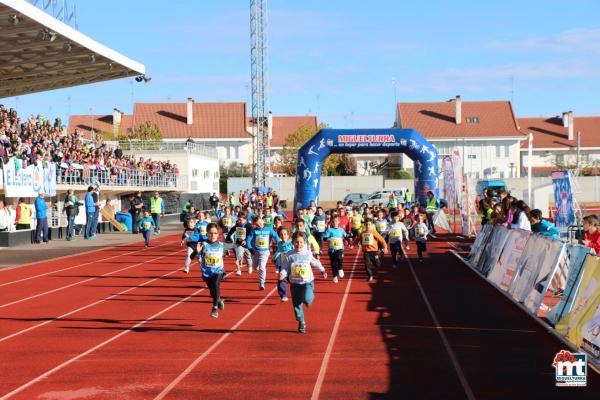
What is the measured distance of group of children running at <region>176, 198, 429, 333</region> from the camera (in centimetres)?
1291

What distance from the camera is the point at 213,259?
13.9 m

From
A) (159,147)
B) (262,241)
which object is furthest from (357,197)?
(262,241)

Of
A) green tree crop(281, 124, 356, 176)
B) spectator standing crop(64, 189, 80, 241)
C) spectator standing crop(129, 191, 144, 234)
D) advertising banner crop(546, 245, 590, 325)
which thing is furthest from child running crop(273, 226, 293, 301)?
green tree crop(281, 124, 356, 176)

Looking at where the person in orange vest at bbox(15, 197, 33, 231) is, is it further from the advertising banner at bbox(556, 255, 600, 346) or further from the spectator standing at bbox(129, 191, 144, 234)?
the advertising banner at bbox(556, 255, 600, 346)

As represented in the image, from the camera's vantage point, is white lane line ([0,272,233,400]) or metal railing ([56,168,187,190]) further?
metal railing ([56,168,187,190])

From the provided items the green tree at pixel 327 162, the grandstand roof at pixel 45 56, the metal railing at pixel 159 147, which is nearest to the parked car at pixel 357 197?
the metal railing at pixel 159 147

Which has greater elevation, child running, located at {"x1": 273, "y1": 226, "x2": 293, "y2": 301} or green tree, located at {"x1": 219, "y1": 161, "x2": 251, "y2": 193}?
green tree, located at {"x1": 219, "y1": 161, "x2": 251, "y2": 193}

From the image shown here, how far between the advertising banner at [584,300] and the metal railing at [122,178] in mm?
29050

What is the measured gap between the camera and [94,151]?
1695 inches

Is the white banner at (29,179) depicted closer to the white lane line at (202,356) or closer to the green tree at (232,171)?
the white lane line at (202,356)

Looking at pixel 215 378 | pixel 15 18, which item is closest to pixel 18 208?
pixel 15 18

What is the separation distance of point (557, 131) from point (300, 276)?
9976 cm

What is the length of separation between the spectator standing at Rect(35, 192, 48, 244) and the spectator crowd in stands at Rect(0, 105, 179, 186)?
67.0 inches

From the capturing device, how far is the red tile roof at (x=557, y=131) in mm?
104981
